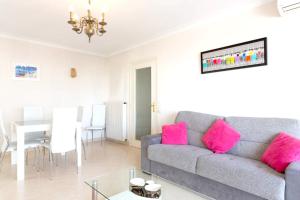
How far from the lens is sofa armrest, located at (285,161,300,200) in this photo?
1602 mm

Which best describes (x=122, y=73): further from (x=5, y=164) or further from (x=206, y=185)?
(x=206, y=185)

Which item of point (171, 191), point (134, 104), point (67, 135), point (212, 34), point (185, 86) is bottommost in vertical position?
point (171, 191)

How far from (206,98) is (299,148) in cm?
159

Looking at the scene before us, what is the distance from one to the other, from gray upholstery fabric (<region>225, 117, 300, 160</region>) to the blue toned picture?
13.8ft

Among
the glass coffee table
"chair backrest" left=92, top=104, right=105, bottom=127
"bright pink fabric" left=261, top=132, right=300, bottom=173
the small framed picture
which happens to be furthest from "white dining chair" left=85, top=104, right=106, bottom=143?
"bright pink fabric" left=261, top=132, right=300, bottom=173

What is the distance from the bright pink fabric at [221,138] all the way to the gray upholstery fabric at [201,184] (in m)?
0.49

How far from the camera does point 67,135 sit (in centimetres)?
310

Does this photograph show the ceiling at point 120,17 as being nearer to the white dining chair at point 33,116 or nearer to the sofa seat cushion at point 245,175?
the white dining chair at point 33,116

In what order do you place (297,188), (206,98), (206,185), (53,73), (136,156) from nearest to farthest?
(297,188)
(206,185)
(206,98)
(136,156)
(53,73)

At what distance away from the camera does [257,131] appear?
7.97 feet

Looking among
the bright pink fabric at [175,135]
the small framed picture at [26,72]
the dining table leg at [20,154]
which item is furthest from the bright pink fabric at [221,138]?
the small framed picture at [26,72]

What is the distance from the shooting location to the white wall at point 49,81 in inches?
161

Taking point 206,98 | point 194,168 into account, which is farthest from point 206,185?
point 206,98

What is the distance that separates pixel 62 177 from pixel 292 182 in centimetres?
281
